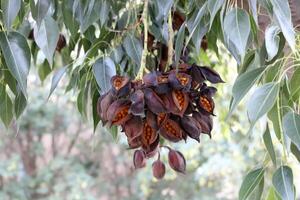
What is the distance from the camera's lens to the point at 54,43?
66 cm

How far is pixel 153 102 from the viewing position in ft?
1.82

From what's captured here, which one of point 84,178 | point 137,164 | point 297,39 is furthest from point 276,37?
point 84,178

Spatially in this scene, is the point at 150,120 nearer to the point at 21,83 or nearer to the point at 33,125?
the point at 21,83

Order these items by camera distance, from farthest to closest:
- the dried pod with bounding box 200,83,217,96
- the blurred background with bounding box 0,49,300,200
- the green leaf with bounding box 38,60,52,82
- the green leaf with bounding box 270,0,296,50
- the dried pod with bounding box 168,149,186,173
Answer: the blurred background with bounding box 0,49,300,200 < the green leaf with bounding box 38,60,52,82 < the dried pod with bounding box 168,149,186,173 < the dried pod with bounding box 200,83,217,96 < the green leaf with bounding box 270,0,296,50

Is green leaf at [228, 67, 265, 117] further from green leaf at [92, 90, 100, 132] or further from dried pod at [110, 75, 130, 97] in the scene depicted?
green leaf at [92, 90, 100, 132]

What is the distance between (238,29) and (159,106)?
0.35 feet

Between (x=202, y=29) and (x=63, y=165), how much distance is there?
3018 mm

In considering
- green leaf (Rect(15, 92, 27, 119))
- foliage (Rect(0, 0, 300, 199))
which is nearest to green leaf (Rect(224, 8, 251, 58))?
foliage (Rect(0, 0, 300, 199))

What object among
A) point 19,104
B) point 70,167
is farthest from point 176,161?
point 70,167

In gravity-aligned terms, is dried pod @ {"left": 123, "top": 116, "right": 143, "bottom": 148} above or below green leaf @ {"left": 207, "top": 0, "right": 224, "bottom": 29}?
below

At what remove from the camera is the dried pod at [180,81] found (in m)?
0.57

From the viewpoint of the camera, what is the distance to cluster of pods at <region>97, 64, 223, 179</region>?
1.85ft

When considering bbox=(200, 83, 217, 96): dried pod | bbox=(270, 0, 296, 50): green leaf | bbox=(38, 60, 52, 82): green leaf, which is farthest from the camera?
bbox=(38, 60, 52, 82): green leaf

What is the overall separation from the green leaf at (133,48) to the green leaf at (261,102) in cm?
23
